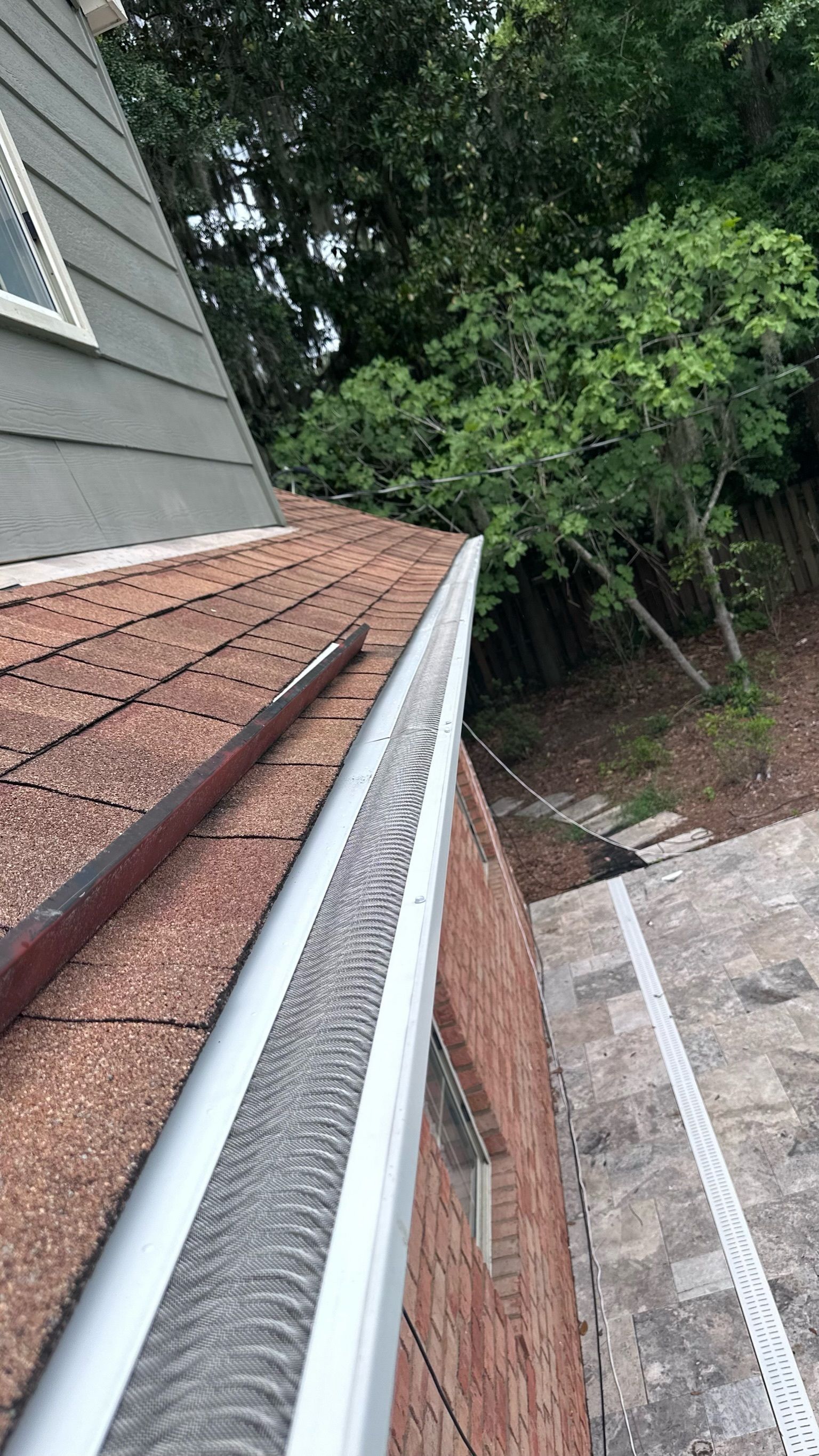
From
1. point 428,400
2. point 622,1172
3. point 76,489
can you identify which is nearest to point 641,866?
point 622,1172

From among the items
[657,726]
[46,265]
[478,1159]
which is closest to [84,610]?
[46,265]

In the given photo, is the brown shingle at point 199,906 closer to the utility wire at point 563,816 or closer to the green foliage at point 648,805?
the utility wire at point 563,816

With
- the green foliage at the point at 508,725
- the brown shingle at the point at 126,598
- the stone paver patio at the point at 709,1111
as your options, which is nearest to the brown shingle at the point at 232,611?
the brown shingle at the point at 126,598

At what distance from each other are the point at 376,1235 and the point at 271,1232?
88 millimetres

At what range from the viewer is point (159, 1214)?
2.73 feet

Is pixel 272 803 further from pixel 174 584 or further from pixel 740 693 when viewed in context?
pixel 740 693

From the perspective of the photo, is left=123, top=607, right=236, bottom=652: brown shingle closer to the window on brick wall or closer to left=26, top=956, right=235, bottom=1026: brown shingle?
left=26, top=956, right=235, bottom=1026: brown shingle

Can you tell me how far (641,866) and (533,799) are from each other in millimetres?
2618

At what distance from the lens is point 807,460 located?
13.8m

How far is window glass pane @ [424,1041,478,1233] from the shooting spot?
3229 mm

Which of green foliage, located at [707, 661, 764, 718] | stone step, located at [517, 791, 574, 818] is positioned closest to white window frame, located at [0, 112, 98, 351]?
stone step, located at [517, 791, 574, 818]

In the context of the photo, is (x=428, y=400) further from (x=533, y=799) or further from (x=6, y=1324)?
(x=6, y=1324)

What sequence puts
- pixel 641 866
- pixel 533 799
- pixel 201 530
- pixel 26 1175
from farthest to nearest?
pixel 533 799 < pixel 641 866 < pixel 201 530 < pixel 26 1175

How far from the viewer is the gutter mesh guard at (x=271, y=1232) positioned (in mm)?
636
